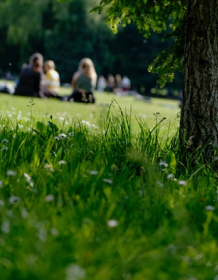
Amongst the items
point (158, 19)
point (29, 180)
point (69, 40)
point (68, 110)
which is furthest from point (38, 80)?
point (69, 40)

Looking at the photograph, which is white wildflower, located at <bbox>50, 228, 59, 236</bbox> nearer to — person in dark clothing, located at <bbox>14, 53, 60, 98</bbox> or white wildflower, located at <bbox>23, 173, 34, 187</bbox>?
white wildflower, located at <bbox>23, 173, 34, 187</bbox>

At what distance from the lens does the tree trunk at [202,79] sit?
16.6 feet

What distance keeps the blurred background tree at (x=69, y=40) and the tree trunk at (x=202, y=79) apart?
60.3 meters

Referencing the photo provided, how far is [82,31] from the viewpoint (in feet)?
225

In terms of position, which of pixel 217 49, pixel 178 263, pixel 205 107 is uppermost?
pixel 217 49

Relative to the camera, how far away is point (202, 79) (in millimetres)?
5078

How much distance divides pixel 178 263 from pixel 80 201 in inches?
34.6

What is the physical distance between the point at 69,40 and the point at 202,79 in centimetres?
6504

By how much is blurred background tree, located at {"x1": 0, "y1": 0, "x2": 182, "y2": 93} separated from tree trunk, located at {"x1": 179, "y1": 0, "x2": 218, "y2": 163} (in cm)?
6026

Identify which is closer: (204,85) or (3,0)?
(204,85)

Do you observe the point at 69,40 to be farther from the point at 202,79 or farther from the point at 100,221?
the point at 100,221

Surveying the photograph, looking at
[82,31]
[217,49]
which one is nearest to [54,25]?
[82,31]

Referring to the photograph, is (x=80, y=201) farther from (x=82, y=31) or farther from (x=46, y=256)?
(x=82, y=31)

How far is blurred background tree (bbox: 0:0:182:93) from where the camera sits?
2527 inches
